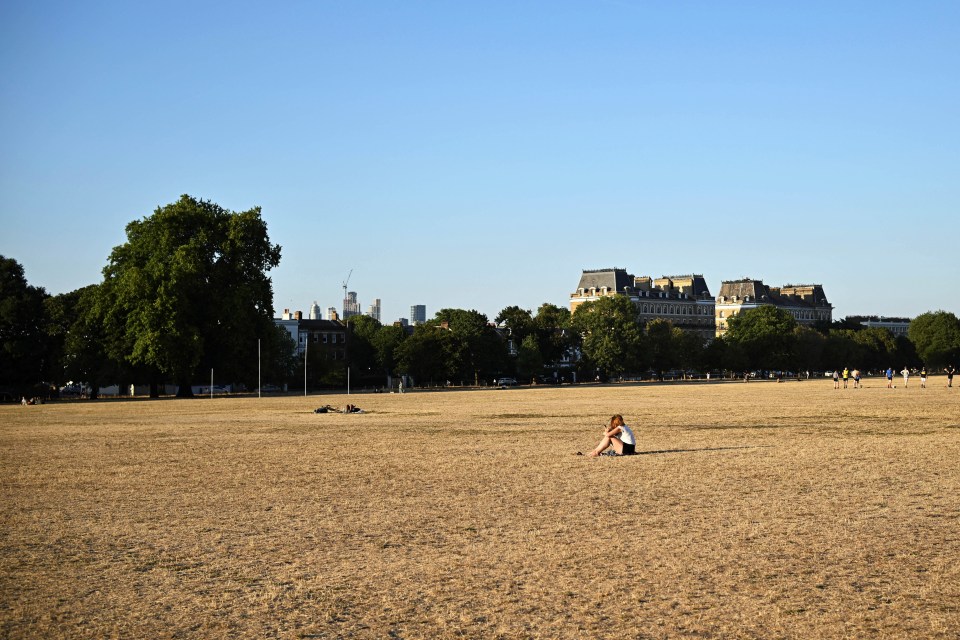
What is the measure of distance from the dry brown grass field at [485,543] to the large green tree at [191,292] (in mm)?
45158

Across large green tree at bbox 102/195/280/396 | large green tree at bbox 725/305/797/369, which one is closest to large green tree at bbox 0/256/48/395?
large green tree at bbox 102/195/280/396

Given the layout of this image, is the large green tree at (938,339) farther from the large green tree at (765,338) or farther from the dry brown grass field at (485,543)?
the dry brown grass field at (485,543)

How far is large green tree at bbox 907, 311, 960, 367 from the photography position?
179 m

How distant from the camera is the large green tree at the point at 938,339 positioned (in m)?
179

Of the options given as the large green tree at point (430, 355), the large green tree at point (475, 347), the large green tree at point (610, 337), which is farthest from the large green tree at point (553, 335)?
the large green tree at point (430, 355)

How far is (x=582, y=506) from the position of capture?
50.4ft

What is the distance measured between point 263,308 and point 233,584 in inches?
2675

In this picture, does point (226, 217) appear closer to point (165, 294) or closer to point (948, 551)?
point (165, 294)

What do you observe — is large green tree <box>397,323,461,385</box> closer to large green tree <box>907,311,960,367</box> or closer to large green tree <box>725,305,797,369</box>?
large green tree <box>725,305,797,369</box>

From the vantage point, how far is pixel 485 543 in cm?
1241

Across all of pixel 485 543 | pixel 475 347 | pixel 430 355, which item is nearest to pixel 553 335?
pixel 475 347

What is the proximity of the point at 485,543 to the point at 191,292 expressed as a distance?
2480 inches

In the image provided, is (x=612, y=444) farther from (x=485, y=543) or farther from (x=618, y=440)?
(x=485, y=543)

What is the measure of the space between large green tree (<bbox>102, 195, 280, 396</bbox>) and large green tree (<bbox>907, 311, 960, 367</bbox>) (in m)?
134
